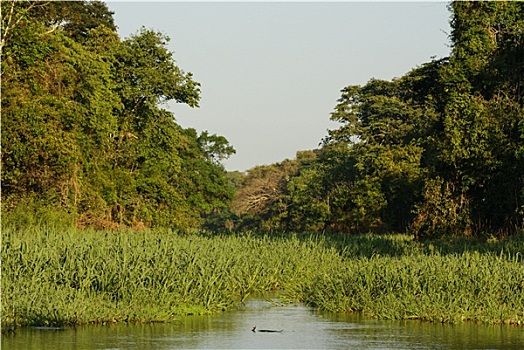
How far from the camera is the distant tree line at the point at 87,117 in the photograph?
24.9 metres

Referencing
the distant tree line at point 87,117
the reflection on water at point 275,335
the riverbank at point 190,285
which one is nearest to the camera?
the reflection on water at point 275,335

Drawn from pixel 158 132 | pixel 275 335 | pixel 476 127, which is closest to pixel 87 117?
pixel 158 132

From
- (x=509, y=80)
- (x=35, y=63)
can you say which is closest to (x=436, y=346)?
(x=509, y=80)

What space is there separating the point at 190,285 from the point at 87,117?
15.5m

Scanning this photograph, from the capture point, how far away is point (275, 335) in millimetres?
12234

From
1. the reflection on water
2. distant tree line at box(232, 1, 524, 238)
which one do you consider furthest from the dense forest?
the reflection on water

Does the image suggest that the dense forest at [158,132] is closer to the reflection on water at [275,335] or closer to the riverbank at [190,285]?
the riverbank at [190,285]

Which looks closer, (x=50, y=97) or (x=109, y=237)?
(x=109, y=237)

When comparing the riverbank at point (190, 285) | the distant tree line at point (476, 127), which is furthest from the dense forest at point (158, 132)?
the riverbank at point (190, 285)

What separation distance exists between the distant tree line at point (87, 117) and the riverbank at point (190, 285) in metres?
8.37

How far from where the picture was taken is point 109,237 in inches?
712

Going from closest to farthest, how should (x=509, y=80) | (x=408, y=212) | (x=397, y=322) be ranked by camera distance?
(x=397, y=322)
(x=509, y=80)
(x=408, y=212)

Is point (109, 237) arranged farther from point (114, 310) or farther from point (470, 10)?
point (470, 10)

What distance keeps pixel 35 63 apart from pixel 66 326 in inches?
613
